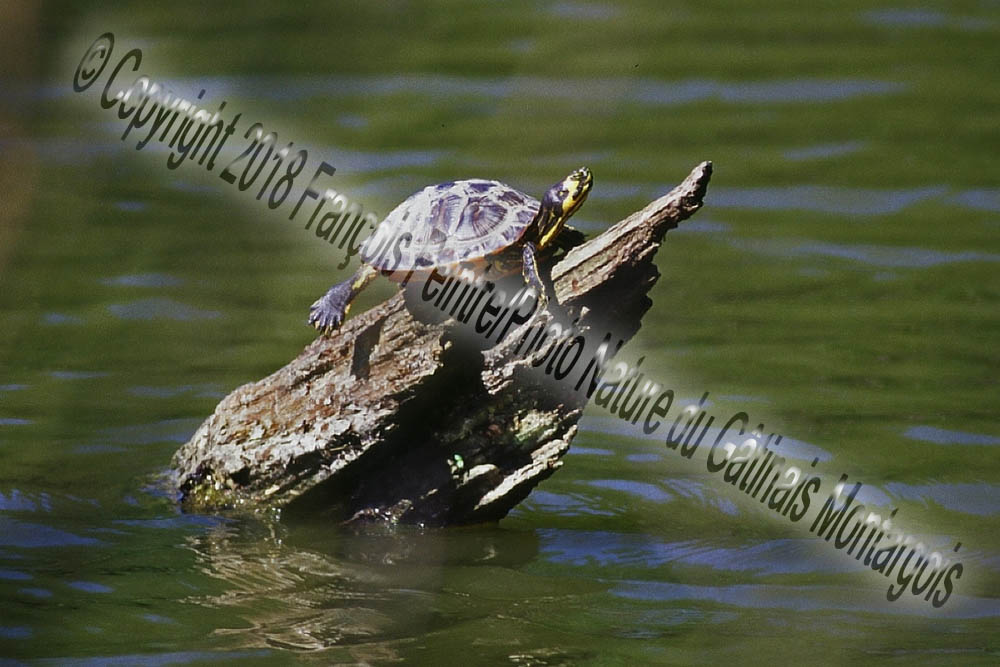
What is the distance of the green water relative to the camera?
4.54 metres

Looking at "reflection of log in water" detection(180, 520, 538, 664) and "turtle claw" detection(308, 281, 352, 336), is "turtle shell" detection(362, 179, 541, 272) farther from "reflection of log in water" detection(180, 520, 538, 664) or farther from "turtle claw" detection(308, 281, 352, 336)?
"reflection of log in water" detection(180, 520, 538, 664)

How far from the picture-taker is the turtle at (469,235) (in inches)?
196

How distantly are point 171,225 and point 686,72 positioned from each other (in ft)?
15.0

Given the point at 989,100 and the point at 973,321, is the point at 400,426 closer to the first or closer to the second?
the point at 973,321

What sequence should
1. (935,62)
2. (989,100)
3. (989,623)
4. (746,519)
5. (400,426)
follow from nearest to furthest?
1. (989,623)
2. (400,426)
3. (746,519)
4. (989,100)
5. (935,62)

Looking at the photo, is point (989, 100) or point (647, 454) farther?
point (989, 100)

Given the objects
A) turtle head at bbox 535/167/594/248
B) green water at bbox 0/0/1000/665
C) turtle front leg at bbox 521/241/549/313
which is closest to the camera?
green water at bbox 0/0/1000/665

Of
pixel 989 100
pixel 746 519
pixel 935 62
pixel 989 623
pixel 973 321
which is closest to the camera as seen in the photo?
pixel 989 623

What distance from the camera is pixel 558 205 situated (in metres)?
4.95

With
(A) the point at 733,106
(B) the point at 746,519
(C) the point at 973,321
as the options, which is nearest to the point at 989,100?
(A) the point at 733,106

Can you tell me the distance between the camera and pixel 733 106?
10.5 m

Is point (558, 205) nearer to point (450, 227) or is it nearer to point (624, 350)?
point (450, 227)

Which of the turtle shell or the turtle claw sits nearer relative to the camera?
the turtle shell

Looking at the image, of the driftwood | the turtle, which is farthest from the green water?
the turtle
